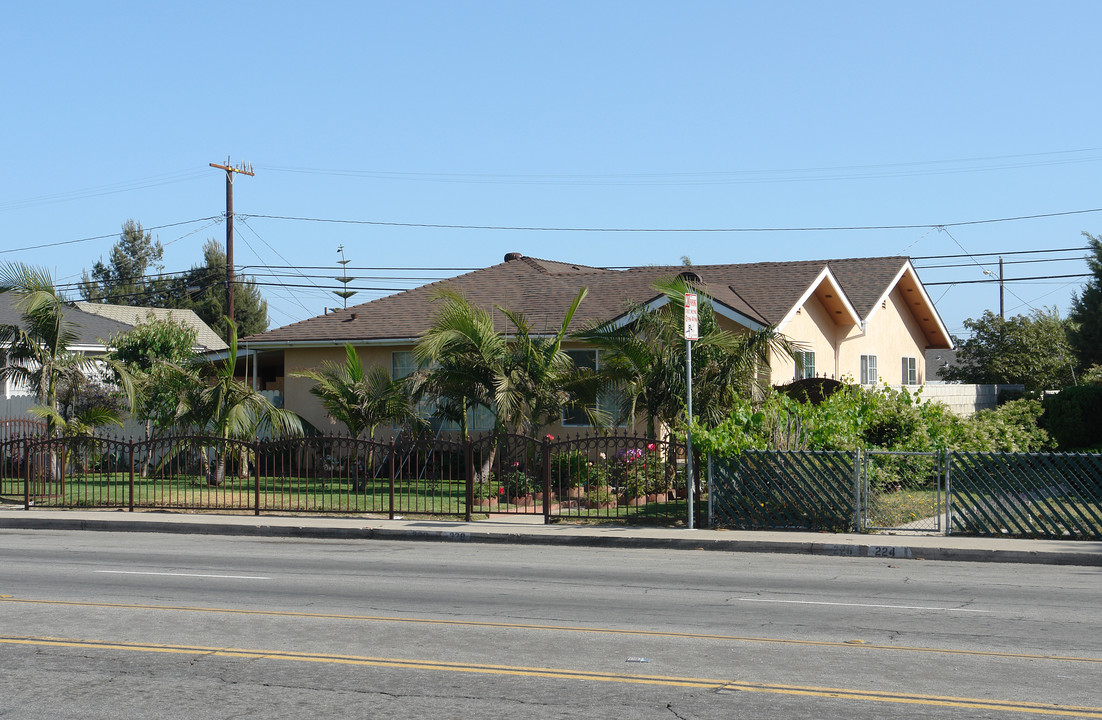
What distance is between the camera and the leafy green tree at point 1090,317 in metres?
36.1

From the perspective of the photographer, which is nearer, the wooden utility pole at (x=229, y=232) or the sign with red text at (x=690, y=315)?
the sign with red text at (x=690, y=315)

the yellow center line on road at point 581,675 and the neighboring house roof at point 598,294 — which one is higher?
the neighboring house roof at point 598,294

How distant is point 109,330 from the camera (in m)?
38.8

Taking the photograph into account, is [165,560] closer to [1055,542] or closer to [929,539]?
[929,539]

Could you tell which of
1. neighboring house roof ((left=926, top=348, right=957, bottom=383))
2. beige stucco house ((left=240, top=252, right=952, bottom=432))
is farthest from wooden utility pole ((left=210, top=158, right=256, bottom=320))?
neighboring house roof ((left=926, top=348, right=957, bottom=383))

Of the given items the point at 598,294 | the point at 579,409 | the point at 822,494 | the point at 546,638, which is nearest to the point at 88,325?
the point at 598,294

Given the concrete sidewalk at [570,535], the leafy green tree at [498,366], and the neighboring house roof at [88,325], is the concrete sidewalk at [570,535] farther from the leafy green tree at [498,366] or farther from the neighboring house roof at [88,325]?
the neighboring house roof at [88,325]

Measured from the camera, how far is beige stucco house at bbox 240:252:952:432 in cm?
2673

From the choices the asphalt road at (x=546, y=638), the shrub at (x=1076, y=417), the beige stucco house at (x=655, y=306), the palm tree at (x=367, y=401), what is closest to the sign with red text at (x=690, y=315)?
the asphalt road at (x=546, y=638)

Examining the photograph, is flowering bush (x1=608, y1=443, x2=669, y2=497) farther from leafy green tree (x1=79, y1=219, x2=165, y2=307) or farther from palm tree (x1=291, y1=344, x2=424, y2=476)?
leafy green tree (x1=79, y1=219, x2=165, y2=307)

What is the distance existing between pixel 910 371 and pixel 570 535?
2166 centimetres

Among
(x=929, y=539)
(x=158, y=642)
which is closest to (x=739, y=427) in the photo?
(x=929, y=539)

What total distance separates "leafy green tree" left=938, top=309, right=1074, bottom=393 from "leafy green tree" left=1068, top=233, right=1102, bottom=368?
0.55 meters

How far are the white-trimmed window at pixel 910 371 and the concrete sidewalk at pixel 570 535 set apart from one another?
19217 mm
